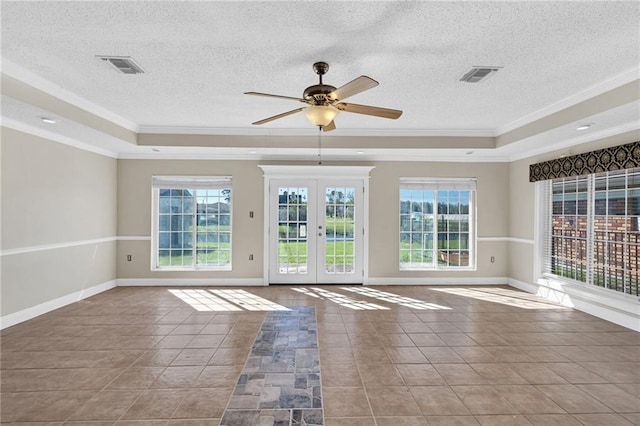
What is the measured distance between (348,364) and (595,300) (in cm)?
362

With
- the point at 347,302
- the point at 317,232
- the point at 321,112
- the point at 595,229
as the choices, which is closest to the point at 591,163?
the point at 595,229

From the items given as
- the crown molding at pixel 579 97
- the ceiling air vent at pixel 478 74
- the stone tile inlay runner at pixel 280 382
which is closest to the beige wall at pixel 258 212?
the crown molding at pixel 579 97

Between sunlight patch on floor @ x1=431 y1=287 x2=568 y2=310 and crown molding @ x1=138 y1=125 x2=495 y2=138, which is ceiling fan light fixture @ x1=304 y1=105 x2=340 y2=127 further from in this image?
sunlight patch on floor @ x1=431 y1=287 x2=568 y2=310

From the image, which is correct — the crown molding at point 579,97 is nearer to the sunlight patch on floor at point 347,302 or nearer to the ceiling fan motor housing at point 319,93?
the ceiling fan motor housing at point 319,93

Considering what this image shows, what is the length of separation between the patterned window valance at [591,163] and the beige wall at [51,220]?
6.96 m

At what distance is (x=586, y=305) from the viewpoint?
4609 millimetres

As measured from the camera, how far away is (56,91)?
11.9 feet

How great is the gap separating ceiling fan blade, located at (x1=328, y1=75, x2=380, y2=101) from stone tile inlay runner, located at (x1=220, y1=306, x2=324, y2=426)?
7.34 ft

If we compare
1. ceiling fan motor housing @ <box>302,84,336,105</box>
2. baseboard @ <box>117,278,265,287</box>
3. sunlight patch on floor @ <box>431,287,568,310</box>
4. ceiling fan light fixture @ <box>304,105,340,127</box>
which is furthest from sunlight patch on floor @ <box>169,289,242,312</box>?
sunlight patch on floor @ <box>431,287,568,310</box>

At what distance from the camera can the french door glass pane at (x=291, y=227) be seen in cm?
625

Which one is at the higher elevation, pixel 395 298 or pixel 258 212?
pixel 258 212

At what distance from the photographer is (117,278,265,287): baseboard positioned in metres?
6.10

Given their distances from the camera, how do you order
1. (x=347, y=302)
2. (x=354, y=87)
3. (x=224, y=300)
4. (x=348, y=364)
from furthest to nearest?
(x=224, y=300) → (x=347, y=302) → (x=348, y=364) → (x=354, y=87)

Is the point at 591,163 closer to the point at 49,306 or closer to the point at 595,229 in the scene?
the point at 595,229
